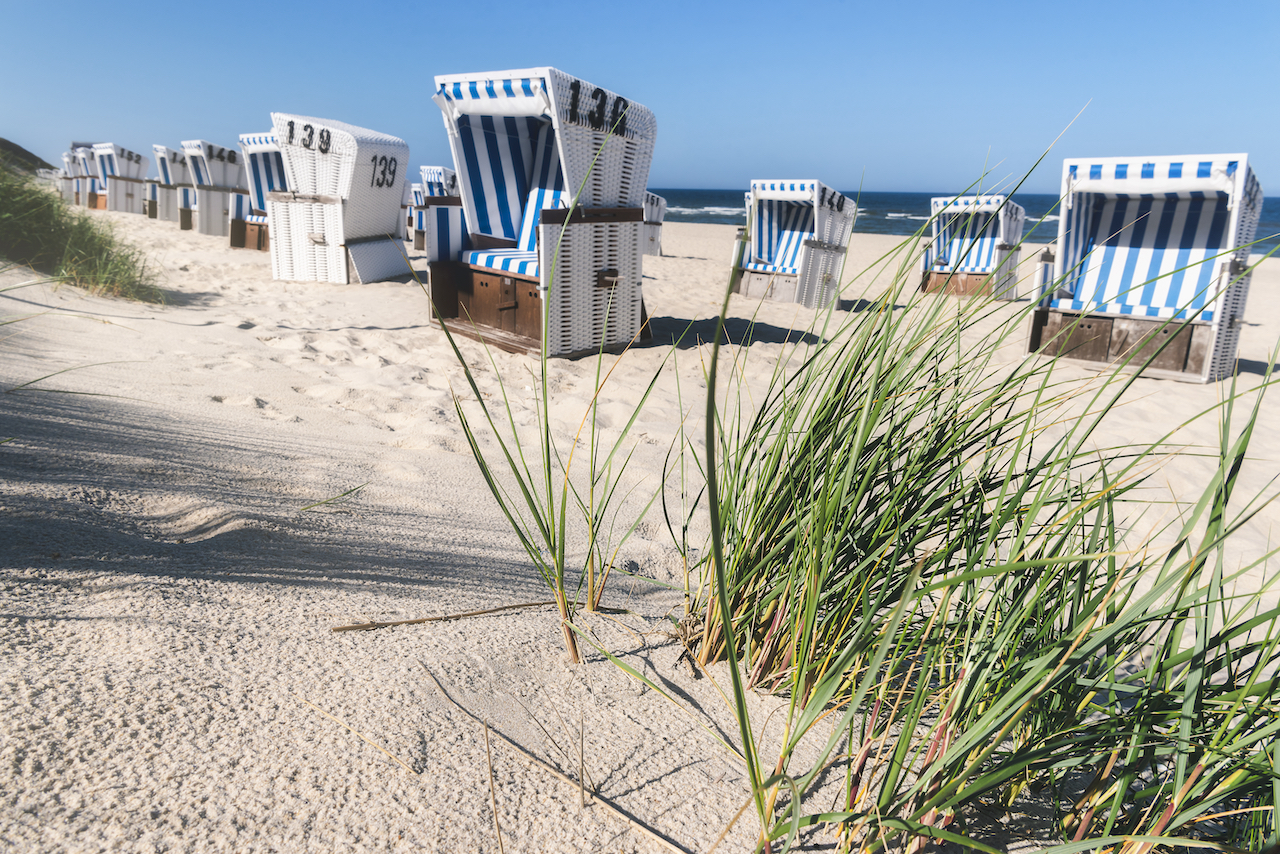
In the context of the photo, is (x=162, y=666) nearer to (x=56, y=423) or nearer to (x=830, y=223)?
(x=56, y=423)

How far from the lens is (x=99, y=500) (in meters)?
1.40

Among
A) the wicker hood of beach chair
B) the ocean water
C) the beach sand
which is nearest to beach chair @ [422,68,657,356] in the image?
the beach sand

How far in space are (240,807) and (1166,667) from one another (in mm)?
1008

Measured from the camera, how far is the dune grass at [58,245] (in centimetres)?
471

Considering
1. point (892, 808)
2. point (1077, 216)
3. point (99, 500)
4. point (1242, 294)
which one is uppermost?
point (1077, 216)

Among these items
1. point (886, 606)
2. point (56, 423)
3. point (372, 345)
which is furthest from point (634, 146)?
point (886, 606)

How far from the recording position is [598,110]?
15.1ft

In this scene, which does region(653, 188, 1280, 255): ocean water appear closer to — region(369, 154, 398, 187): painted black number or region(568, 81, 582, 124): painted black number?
region(369, 154, 398, 187): painted black number

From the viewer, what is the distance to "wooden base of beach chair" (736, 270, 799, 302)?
8336mm

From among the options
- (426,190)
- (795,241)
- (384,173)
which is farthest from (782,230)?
(426,190)

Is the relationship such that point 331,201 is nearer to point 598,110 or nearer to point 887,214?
point 598,110

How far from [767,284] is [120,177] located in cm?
1357

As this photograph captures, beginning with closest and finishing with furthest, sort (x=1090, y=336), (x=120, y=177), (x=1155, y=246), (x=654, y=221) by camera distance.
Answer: (x=1090, y=336) → (x=1155, y=246) → (x=654, y=221) → (x=120, y=177)

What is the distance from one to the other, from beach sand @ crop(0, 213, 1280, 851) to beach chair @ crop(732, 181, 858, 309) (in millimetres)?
6192
